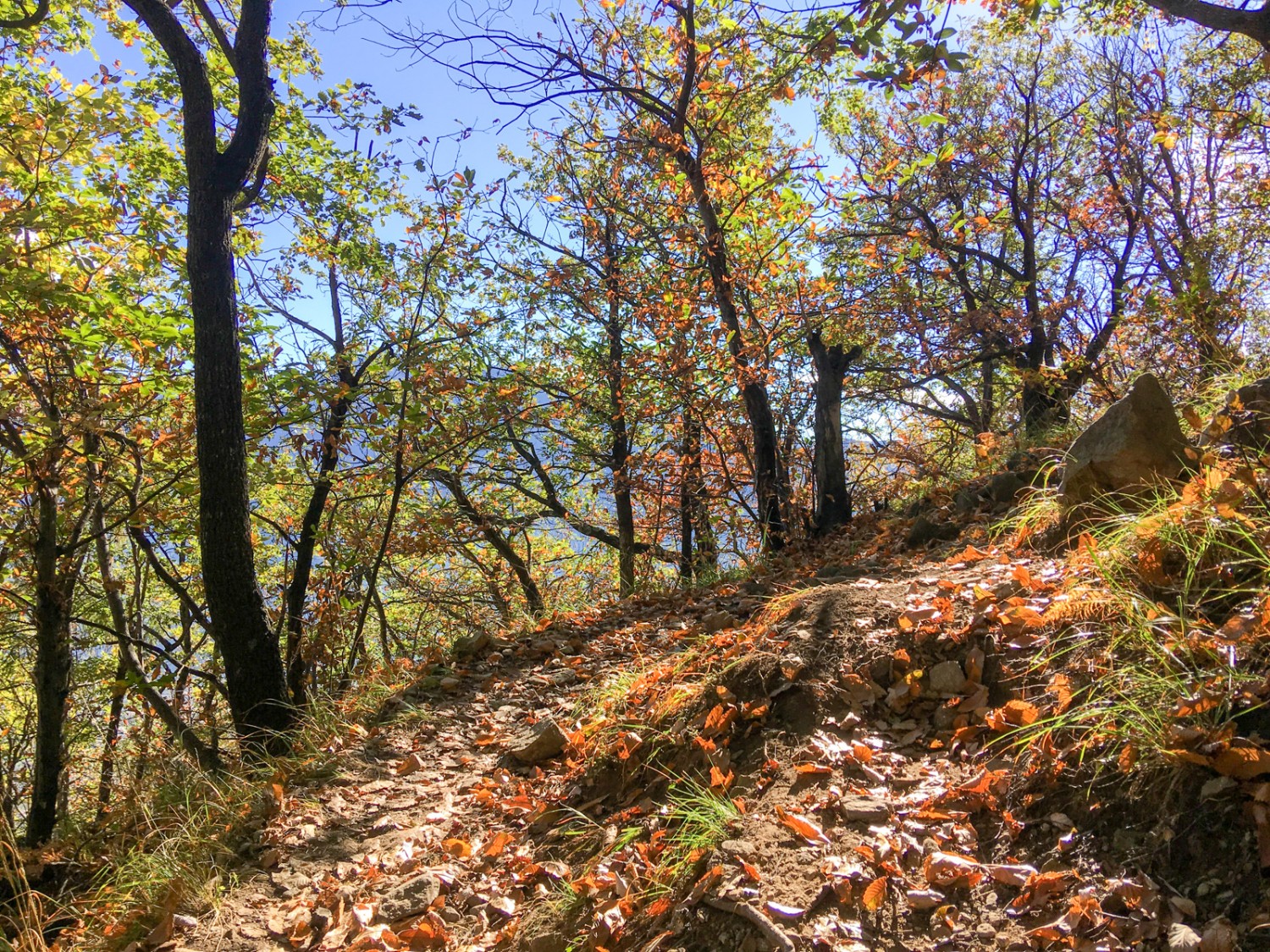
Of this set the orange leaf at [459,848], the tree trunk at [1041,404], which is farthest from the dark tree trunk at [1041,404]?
the orange leaf at [459,848]

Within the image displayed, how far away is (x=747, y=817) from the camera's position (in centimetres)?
232

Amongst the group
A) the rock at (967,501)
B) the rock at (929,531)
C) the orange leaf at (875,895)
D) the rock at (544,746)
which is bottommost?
the orange leaf at (875,895)

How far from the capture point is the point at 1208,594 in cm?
229

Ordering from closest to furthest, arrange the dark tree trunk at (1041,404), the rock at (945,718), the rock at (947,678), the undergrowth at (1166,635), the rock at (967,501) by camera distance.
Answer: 1. the undergrowth at (1166,635)
2. the rock at (945,718)
3. the rock at (947,678)
4. the rock at (967,501)
5. the dark tree trunk at (1041,404)

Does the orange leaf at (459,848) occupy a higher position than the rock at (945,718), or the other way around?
the rock at (945,718)

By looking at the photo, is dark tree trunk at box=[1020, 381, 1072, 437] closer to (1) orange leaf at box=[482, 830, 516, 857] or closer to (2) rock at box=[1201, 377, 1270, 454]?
(2) rock at box=[1201, 377, 1270, 454]

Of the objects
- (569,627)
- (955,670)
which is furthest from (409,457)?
(955,670)

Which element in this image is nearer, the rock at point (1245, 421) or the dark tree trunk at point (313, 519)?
the rock at point (1245, 421)

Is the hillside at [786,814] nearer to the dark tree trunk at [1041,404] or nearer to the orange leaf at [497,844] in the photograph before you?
the orange leaf at [497,844]

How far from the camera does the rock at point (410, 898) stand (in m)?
2.60

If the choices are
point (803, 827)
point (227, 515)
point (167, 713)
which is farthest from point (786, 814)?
point (167, 713)

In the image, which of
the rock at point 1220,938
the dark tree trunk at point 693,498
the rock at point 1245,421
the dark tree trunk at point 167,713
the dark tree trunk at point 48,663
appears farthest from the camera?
the dark tree trunk at point 693,498

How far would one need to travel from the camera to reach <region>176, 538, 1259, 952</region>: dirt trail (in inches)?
73.1

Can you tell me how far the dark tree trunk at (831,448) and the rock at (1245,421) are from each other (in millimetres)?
4588
